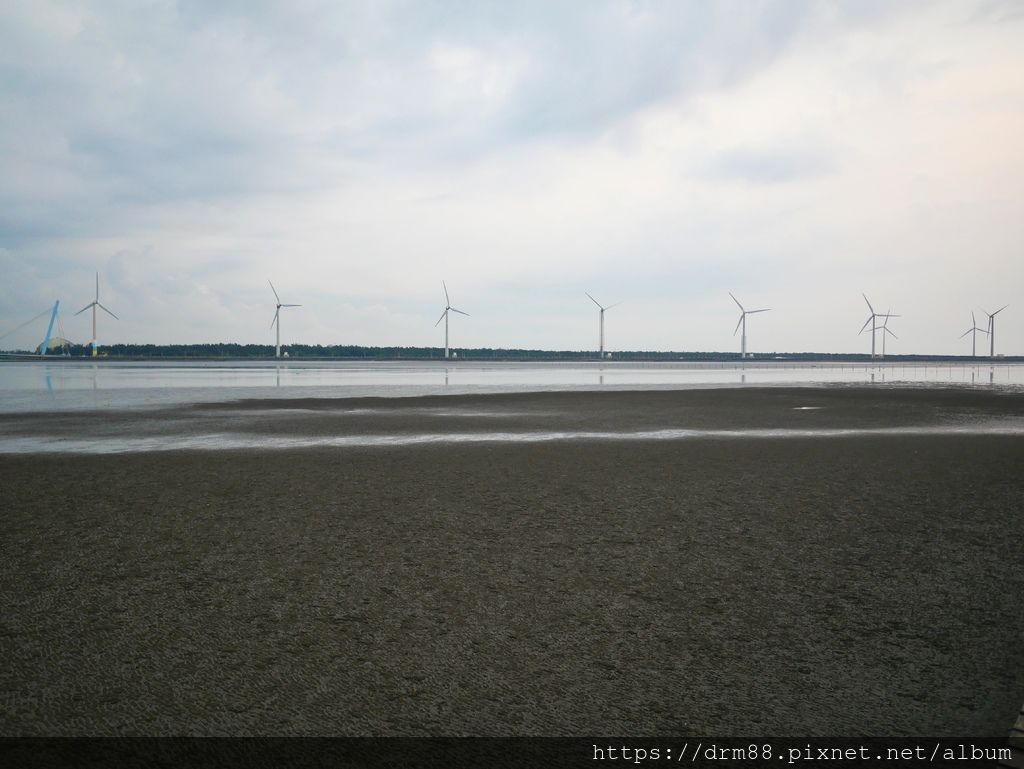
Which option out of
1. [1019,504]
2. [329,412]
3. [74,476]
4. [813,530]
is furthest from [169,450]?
[1019,504]

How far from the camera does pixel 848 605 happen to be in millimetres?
6086

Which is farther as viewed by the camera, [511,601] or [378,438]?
[378,438]

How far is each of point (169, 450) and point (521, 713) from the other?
1441cm

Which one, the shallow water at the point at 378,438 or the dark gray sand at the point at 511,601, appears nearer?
the dark gray sand at the point at 511,601

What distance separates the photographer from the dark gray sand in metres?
4.30

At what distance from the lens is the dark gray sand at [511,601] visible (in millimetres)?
4297

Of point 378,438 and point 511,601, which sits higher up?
point 378,438

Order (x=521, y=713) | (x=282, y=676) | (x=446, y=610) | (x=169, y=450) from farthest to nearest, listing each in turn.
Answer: (x=169, y=450) → (x=446, y=610) → (x=282, y=676) → (x=521, y=713)

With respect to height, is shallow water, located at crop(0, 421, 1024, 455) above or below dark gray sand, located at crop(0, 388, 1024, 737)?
above

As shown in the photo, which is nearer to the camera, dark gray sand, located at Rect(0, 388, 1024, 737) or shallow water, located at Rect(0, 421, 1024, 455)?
dark gray sand, located at Rect(0, 388, 1024, 737)

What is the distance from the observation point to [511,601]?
244 inches

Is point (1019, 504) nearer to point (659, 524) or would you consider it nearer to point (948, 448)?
point (659, 524)

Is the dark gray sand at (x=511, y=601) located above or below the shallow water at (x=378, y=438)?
below

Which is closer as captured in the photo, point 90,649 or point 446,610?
point 90,649
